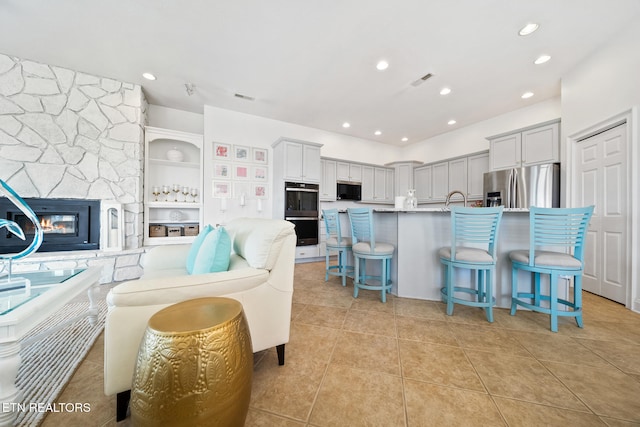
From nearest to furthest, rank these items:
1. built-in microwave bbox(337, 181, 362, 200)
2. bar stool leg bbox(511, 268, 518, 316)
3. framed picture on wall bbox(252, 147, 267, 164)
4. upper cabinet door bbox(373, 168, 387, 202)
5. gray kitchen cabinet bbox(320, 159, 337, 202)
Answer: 1. bar stool leg bbox(511, 268, 518, 316)
2. framed picture on wall bbox(252, 147, 267, 164)
3. gray kitchen cabinet bbox(320, 159, 337, 202)
4. built-in microwave bbox(337, 181, 362, 200)
5. upper cabinet door bbox(373, 168, 387, 202)

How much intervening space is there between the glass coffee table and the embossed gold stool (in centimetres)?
63

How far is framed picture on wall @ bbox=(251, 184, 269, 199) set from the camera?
430cm

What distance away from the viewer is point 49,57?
2.77m

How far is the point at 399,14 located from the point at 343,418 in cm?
313

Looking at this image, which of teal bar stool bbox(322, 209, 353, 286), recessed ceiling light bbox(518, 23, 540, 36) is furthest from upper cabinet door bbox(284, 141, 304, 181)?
recessed ceiling light bbox(518, 23, 540, 36)

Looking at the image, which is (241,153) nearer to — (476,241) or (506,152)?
(476,241)

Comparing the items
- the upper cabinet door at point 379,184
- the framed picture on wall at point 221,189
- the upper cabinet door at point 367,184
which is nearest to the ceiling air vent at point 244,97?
the framed picture on wall at point 221,189

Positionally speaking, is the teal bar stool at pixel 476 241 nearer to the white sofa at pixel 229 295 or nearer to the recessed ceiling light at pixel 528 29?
the white sofa at pixel 229 295

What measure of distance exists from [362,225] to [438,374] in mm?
1469

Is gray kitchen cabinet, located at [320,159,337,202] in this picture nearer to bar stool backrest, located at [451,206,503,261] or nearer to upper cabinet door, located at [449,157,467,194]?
upper cabinet door, located at [449,157,467,194]

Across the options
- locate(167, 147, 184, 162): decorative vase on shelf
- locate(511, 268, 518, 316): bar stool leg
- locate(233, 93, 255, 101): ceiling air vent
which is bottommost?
locate(511, 268, 518, 316): bar stool leg

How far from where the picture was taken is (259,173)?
171 inches

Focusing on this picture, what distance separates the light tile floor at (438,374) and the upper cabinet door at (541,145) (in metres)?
2.33

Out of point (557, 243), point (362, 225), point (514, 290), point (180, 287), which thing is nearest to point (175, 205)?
point (362, 225)
